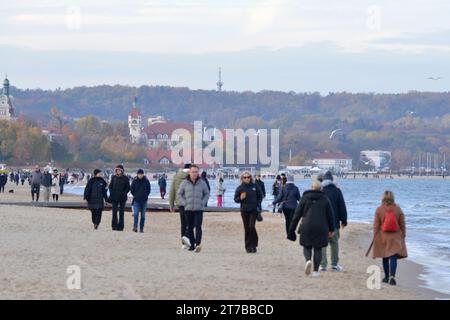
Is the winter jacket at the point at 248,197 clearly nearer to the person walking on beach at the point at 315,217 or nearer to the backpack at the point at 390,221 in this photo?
the person walking on beach at the point at 315,217

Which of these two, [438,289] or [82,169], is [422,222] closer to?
[438,289]

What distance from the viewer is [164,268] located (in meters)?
17.3

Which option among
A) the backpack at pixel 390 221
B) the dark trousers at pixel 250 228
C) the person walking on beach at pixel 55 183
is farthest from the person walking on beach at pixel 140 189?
the person walking on beach at pixel 55 183

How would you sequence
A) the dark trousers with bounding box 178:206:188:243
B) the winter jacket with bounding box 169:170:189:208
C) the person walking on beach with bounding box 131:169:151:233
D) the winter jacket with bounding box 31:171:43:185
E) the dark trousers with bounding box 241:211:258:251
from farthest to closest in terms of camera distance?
the winter jacket with bounding box 31:171:43:185
the person walking on beach with bounding box 131:169:151:233
the winter jacket with bounding box 169:170:189:208
the dark trousers with bounding box 178:206:188:243
the dark trousers with bounding box 241:211:258:251

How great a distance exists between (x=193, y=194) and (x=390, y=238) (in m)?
4.22

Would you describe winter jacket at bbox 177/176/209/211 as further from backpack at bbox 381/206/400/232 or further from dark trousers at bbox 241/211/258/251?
backpack at bbox 381/206/400/232

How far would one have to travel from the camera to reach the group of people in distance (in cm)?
1661

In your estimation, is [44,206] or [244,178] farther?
[44,206]

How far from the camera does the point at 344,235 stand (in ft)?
104

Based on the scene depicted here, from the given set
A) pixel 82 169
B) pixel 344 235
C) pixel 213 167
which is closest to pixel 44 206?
pixel 344 235

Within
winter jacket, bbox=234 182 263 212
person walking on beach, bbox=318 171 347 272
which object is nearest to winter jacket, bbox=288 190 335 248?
person walking on beach, bbox=318 171 347 272

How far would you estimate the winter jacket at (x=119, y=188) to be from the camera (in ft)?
80.0

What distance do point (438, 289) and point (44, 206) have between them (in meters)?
21.4

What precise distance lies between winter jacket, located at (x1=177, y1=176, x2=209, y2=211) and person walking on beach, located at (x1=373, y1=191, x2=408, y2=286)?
156 inches
